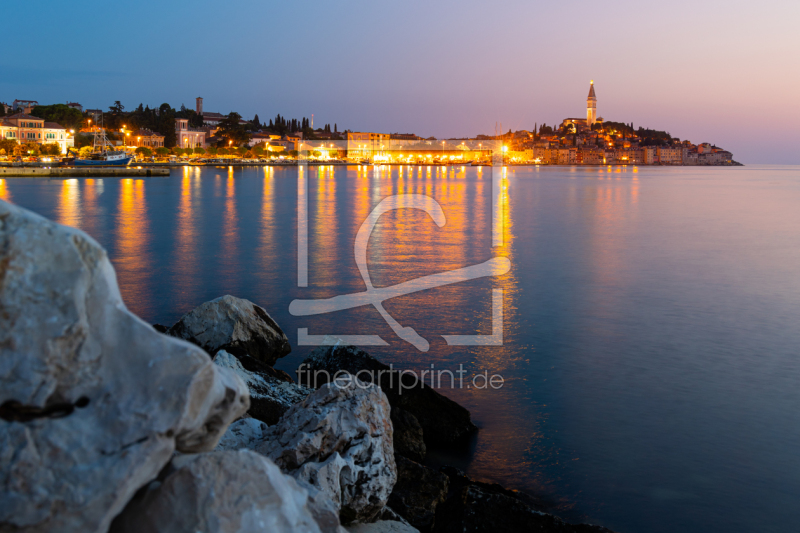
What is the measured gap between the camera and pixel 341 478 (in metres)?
3.72

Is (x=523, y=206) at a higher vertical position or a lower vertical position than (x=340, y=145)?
lower

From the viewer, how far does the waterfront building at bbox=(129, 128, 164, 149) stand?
12025 cm

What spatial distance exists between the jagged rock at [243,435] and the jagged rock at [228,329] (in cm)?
251

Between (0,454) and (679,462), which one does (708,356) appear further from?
(0,454)

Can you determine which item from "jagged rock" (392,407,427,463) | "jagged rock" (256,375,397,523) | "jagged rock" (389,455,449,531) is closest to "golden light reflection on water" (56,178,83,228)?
"jagged rock" (392,407,427,463)

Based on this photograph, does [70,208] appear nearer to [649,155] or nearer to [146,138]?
[146,138]

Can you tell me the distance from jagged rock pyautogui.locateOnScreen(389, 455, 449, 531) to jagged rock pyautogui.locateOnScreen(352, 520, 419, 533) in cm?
35

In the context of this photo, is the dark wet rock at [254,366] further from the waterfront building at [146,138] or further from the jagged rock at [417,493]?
the waterfront building at [146,138]

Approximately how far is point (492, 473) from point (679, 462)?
1.69 metres

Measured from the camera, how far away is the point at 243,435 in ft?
13.8

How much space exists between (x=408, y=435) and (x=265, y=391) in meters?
1.24

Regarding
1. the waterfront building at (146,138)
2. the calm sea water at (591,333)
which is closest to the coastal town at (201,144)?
the waterfront building at (146,138)

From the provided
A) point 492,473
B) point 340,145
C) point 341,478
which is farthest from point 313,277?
point 340,145

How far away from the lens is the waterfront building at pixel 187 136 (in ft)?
446
